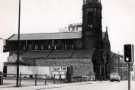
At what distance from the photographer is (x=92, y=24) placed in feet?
193

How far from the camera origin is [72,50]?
2389 inches

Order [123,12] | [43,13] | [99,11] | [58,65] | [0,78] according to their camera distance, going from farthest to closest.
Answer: [99,11]
[58,65]
[0,78]
[43,13]
[123,12]

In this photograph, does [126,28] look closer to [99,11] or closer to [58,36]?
[99,11]

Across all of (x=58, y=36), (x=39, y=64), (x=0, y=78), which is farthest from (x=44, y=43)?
(x=0, y=78)

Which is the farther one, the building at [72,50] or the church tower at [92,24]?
the church tower at [92,24]

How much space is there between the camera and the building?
176 feet

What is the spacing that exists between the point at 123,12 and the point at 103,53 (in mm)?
43841

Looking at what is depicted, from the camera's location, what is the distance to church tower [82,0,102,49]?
190ft

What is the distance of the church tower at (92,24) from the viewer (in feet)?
190

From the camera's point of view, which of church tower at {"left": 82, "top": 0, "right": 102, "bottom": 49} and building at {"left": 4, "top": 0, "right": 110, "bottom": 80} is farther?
church tower at {"left": 82, "top": 0, "right": 102, "bottom": 49}

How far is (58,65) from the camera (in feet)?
174

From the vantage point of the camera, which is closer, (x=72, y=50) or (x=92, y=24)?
(x=92, y=24)

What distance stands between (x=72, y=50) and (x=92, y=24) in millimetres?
6170

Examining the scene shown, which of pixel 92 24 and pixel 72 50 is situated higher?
pixel 92 24
